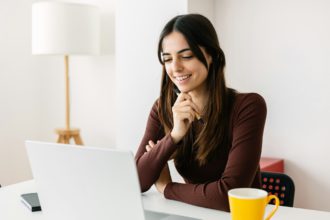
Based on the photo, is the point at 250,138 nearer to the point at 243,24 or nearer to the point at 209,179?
the point at 209,179

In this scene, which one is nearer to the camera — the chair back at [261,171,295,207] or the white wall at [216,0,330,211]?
the chair back at [261,171,295,207]

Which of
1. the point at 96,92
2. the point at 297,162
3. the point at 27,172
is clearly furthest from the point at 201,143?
the point at 27,172

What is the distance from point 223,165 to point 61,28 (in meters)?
1.84

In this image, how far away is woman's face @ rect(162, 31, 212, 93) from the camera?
154 cm

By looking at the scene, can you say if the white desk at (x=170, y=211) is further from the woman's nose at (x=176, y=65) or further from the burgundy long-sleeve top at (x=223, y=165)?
the woman's nose at (x=176, y=65)

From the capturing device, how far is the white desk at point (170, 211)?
1.20 metres

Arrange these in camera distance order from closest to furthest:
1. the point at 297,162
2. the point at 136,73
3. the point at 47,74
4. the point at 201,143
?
the point at 201,143
the point at 297,162
the point at 136,73
the point at 47,74

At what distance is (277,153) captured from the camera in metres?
2.86

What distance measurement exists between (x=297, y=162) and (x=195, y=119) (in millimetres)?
1371

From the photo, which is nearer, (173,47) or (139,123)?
(173,47)

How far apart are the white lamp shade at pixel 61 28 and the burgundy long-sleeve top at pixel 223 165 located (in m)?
1.54

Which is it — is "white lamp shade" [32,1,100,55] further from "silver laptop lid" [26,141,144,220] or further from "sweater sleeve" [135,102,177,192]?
"silver laptop lid" [26,141,144,220]

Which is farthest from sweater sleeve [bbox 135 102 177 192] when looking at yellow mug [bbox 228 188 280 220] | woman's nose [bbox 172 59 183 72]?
yellow mug [bbox 228 188 280 220]

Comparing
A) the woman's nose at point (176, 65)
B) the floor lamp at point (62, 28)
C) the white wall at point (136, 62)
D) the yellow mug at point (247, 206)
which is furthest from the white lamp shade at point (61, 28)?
the yellow mug at point (247, 206)
